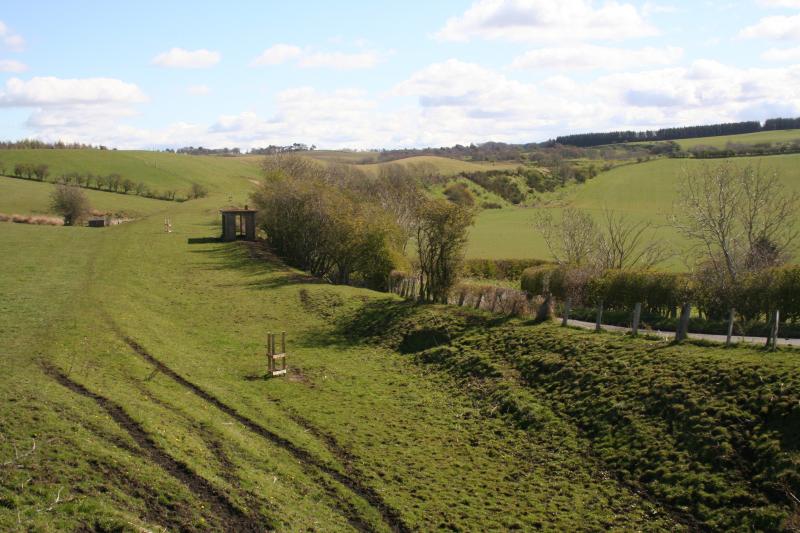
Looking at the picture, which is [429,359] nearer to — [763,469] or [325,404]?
[325,404]

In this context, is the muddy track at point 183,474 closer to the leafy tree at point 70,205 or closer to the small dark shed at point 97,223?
the small dark shed at point 97,223

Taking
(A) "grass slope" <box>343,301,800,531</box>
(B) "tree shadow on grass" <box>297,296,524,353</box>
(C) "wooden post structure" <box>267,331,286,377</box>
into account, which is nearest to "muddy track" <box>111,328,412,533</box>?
(C) "wooden post structure" <box>267,331,286,377</box>

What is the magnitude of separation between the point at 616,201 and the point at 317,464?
118040 mm

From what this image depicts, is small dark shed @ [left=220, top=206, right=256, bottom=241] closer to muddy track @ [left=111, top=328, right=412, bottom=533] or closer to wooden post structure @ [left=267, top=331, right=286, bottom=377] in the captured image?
wooden post structure @ [left=267, top=331, right=286, bottom=377]

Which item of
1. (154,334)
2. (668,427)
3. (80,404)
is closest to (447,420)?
(668,427)

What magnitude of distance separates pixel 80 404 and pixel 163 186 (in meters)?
113

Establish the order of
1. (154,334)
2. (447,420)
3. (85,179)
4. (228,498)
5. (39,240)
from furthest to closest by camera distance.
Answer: (85,179) → (39,240) → (154,334) → (447,420) → (228,498)

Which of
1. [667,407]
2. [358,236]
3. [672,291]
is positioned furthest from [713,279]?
[358,236]

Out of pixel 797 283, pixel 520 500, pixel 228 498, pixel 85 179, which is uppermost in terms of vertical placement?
pixel 85 179

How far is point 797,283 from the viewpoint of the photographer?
31.5 meters

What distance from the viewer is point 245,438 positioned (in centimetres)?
1983

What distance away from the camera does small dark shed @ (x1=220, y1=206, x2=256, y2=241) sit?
6475cm

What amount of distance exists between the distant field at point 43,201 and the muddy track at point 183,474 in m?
75.2

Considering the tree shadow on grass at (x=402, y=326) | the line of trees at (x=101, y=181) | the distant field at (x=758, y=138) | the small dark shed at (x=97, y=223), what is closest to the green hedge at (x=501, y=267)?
the tree shadow on grass at (x=402, y=326)
